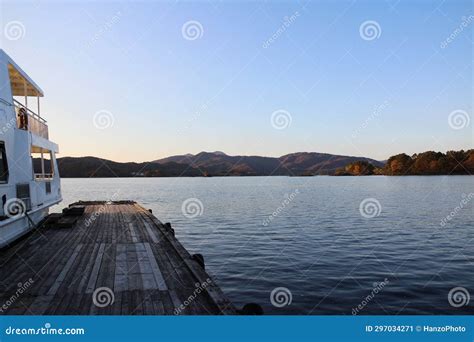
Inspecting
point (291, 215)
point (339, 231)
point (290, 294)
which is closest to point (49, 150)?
point (290, 294)

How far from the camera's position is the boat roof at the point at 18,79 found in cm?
1410

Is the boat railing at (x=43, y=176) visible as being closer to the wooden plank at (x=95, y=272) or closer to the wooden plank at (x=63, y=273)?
the wooden plank at (x=63, y=273)

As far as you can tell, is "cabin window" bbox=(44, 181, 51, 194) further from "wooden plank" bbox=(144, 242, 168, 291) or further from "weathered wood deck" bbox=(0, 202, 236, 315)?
"wooden plank" bbox=(144, 242, 168, 291)

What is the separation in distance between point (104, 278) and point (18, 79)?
517 inches

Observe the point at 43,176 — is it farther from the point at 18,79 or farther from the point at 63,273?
the point at 63,273

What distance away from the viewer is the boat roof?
46.3 feet

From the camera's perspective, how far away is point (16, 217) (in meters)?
13.9

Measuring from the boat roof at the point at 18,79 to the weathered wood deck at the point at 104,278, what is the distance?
6.81m

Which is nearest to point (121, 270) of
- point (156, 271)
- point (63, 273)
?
point (156, 271)

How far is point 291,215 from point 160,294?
1168 inches

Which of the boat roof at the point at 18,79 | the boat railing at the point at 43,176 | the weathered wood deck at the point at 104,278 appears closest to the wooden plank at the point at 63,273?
the weathered wood deck at the point at 104,278

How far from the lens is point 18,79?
716 inches

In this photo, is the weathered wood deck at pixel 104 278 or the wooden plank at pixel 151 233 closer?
the weathered wood deck at pixel 104 278
